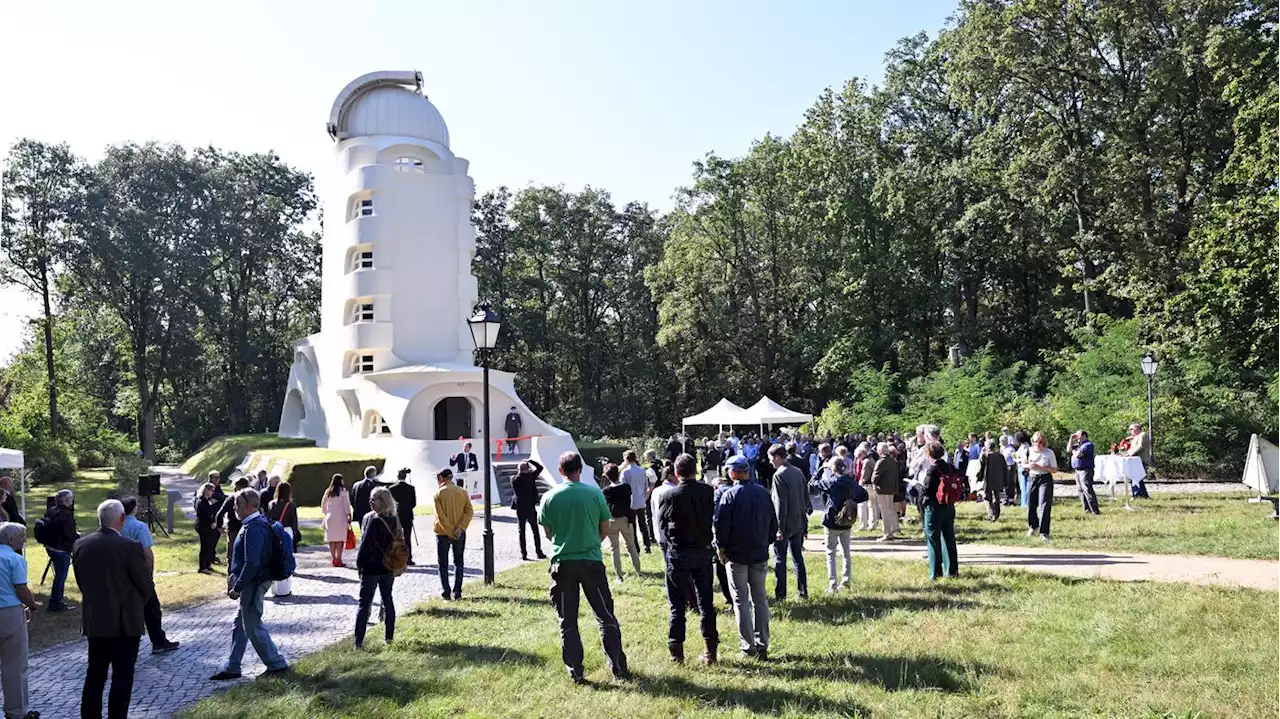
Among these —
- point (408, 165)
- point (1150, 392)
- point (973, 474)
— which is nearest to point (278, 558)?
point (973, 474)

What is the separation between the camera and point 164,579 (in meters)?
12.7

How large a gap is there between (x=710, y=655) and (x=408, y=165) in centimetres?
2870

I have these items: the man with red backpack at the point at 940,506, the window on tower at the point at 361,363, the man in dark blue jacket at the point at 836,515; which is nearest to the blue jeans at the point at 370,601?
the man in dark blue jacket at the point at 836,515

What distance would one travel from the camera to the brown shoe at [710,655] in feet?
23.3

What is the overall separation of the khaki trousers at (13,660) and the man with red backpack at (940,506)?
8.38m

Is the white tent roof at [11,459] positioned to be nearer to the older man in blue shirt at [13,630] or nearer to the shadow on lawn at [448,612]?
the shadow on lawn at [448,612]

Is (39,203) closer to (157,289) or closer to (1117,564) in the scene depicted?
(157,289)

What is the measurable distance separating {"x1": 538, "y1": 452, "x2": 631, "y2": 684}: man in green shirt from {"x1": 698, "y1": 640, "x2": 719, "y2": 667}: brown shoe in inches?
26.8

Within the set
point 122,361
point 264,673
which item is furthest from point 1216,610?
point 122,361

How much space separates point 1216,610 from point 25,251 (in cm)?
4413

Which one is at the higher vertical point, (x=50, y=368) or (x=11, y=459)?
(x=50, y=368)

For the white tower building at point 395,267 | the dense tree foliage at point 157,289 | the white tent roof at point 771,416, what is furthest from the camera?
the dense tree foliage at point 157,289

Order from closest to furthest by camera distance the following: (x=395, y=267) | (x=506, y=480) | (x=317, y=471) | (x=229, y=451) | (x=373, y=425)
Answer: (x=317, y=471), (x=506, y=480), (x=373, y=425), (x=395, y=267), (x=229, y=451)

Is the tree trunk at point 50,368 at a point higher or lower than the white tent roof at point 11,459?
higher
